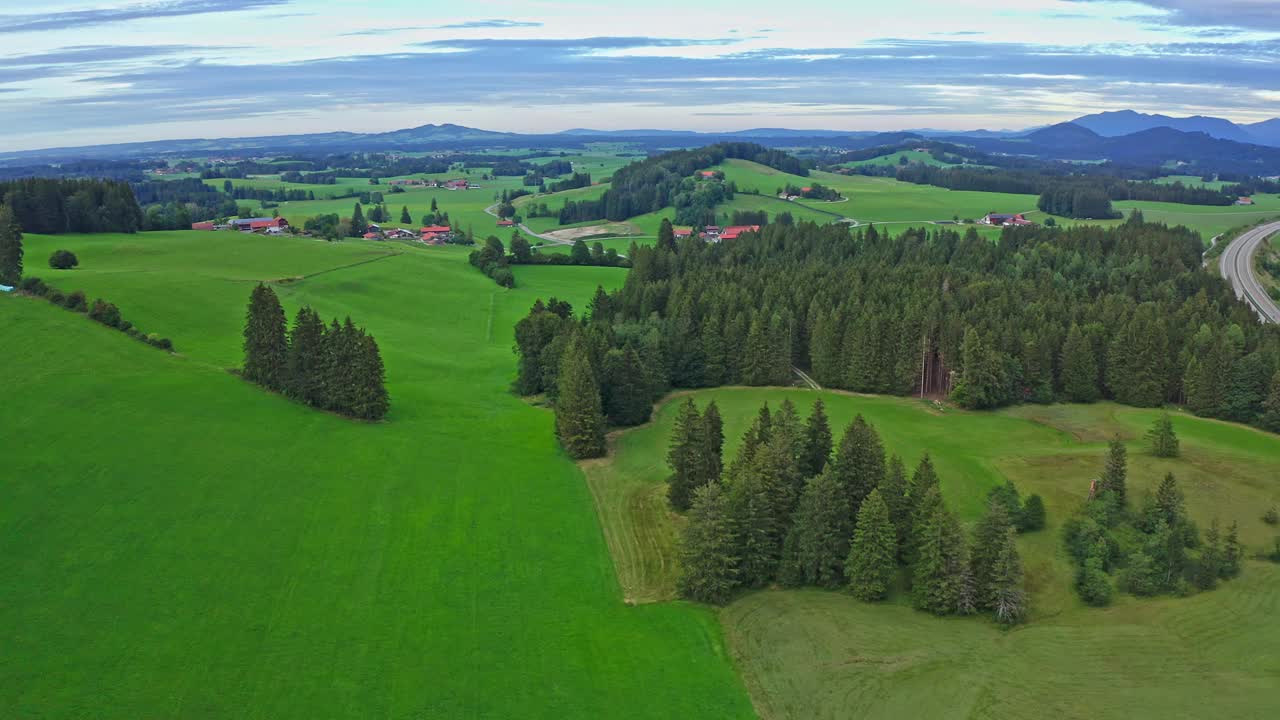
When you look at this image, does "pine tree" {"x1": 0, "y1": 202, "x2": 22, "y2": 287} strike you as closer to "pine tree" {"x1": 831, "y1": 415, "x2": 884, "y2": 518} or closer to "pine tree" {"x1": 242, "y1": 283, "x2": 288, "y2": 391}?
"pine tree" {"x1": 242, "y1": 283, "x2": 288, "y2": 391}

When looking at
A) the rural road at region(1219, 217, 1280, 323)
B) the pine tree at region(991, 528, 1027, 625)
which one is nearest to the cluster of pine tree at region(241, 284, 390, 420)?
the pine tree at region(991, 528, 1027, 625)

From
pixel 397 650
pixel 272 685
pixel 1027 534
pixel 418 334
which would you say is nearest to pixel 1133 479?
pixel 1027 534

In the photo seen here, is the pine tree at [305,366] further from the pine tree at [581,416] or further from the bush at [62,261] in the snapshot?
the bush at [62,261]

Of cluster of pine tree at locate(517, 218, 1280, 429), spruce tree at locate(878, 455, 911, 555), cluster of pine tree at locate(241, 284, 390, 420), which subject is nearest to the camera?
spruce tree at locate(878, 455, 911, 555)

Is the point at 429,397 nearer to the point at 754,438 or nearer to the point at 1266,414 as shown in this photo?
the point at 754,438

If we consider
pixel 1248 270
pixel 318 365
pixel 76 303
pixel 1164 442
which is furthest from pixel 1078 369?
pixel 76 303

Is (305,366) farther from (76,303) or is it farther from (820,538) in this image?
(820,538)
